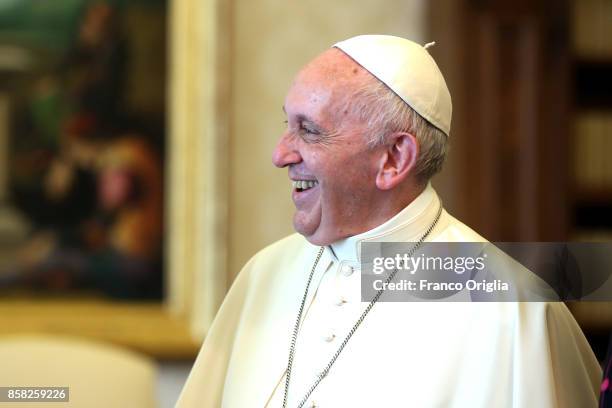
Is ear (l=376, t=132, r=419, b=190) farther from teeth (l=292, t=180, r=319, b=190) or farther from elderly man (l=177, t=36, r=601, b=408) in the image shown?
teeth (l=292, t=180, r=319, b=190)

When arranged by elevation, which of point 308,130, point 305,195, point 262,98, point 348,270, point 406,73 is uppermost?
point 262,98

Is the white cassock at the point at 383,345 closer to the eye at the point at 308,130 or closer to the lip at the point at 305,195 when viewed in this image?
the lip at the point at 305,195

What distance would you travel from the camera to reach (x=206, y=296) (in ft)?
13.4

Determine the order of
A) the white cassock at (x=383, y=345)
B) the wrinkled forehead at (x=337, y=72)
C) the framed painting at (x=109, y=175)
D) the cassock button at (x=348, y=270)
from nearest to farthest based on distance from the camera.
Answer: the white cassock at (x=383, y=345) < the wrinkled forehead at (x=337, y=72) < the cassock button at (x=348, y=270) < the framed painting at (x=109, y=175)

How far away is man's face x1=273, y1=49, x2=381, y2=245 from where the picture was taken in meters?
2.00

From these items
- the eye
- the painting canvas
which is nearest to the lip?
the eye

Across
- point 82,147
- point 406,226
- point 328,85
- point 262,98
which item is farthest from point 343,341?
point 82,147

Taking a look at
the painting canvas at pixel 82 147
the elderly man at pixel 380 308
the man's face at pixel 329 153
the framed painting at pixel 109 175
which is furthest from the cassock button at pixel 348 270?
the painting canvas at pixel 82 147

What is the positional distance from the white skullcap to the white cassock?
19 cm

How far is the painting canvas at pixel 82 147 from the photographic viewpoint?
4.09m

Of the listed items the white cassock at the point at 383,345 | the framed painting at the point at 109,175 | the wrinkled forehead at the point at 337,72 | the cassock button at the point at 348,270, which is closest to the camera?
the white cassock at the point at 383,345

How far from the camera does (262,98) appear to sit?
418 cm

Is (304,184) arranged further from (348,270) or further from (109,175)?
(109,175)

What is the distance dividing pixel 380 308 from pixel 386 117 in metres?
0.43
